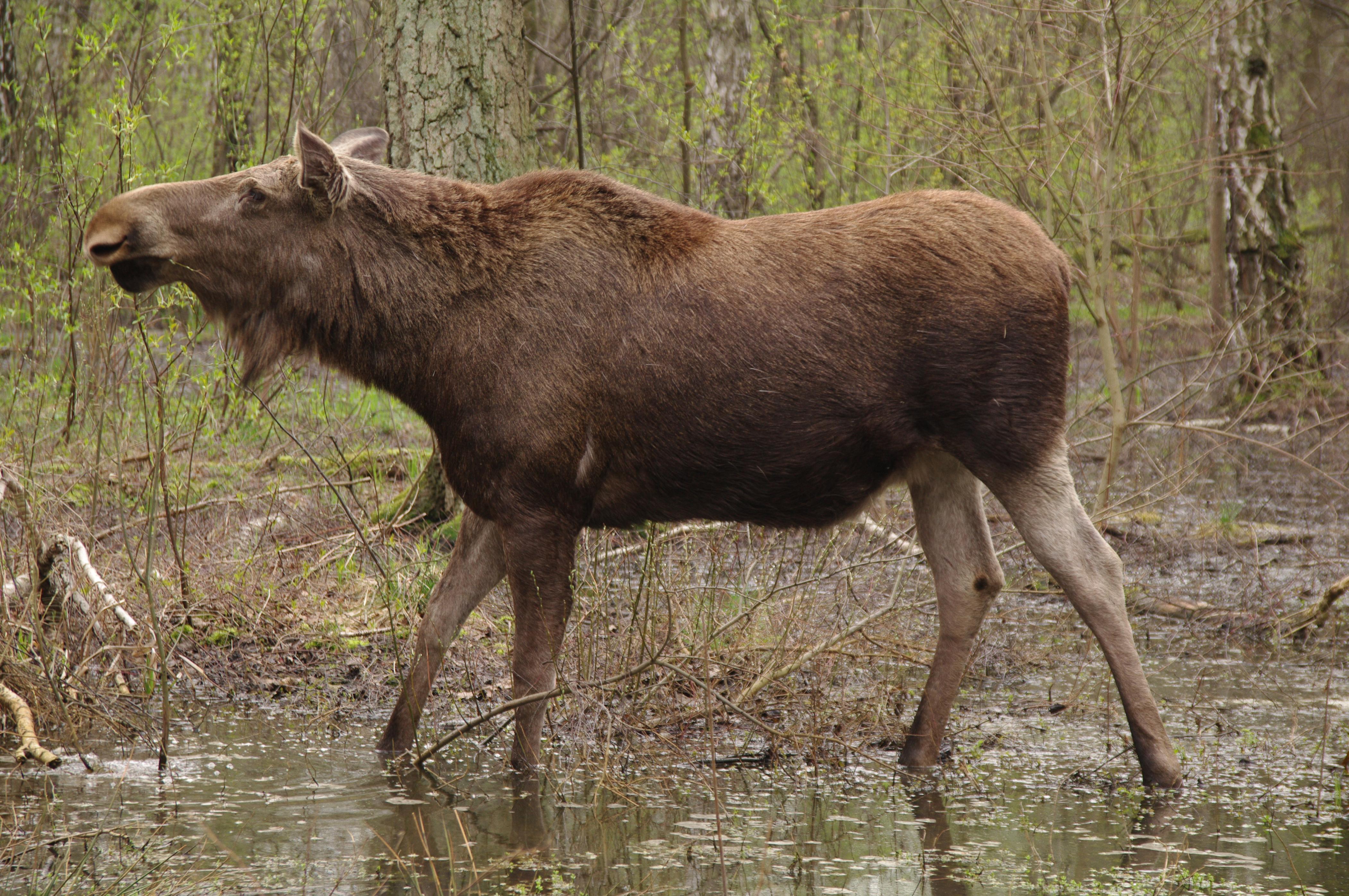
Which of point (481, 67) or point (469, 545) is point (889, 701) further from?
point (481, 67)

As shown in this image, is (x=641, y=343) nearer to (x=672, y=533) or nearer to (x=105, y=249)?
(x=672, y=533)

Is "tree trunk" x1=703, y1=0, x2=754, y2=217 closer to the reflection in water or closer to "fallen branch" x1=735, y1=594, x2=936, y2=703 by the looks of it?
"fallen branch" x1=735, y1=594, x2=936, y2=703

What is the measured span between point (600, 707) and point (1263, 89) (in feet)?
35.5

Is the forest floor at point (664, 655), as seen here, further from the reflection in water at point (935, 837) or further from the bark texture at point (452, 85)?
the bark texture at point (452, 85)

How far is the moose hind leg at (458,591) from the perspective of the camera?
491 cm

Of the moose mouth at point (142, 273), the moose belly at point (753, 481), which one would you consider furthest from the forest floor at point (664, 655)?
the moose mouth at point (142, 273)

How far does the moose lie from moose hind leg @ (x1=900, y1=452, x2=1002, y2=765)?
0.35m

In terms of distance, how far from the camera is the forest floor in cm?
457

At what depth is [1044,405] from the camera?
4.68m

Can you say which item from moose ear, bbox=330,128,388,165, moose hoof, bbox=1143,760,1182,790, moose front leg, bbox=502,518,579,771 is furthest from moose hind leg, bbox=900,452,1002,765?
moose ear, bbox=330,128,388,165

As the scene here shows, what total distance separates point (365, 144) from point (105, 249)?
1.16 m

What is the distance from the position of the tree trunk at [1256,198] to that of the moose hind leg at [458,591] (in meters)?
9.00

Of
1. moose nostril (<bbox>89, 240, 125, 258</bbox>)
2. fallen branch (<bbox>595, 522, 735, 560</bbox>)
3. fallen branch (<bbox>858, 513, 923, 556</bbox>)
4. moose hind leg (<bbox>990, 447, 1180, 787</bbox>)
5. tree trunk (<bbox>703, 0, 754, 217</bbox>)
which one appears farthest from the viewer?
tree trunk (<bbox>703, 0, 754, 217</bbox>)

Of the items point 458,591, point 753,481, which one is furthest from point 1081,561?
point 458,591
